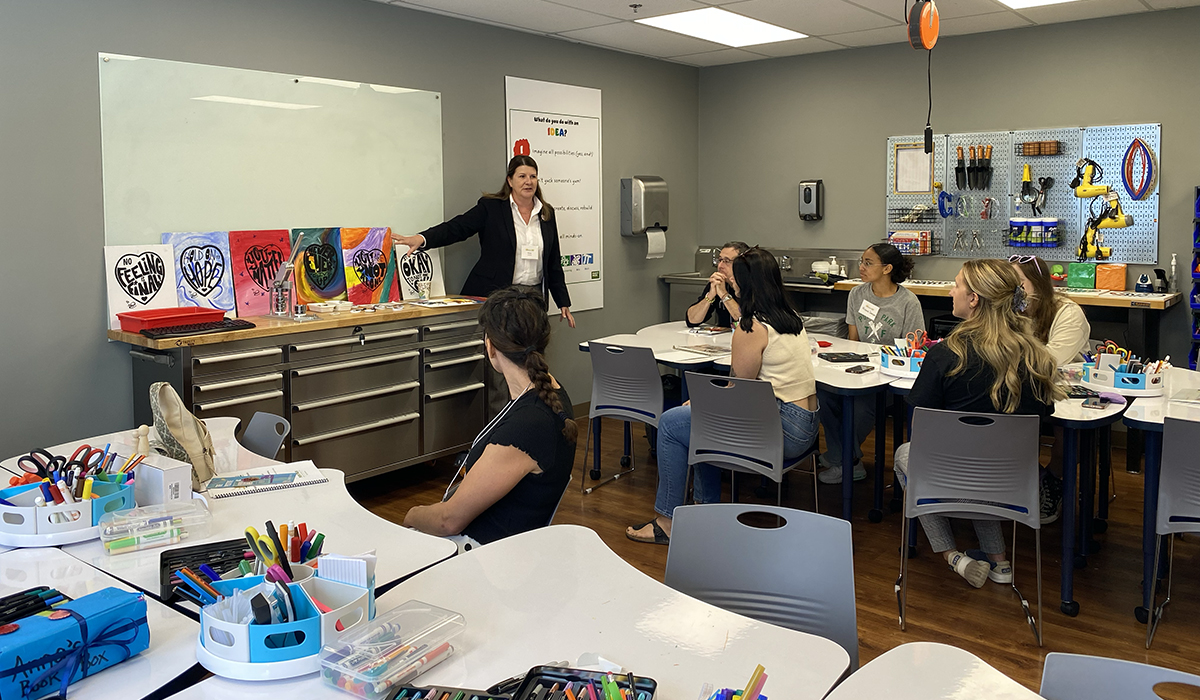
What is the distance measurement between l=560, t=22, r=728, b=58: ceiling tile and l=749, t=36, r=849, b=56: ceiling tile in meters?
0.38

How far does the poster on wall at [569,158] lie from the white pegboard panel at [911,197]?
7.25 feet

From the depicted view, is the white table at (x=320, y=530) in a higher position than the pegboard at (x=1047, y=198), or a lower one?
lower

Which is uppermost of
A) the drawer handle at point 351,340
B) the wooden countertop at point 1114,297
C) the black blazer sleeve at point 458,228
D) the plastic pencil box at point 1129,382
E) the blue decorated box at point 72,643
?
the black blazer sleeve at point 458,228

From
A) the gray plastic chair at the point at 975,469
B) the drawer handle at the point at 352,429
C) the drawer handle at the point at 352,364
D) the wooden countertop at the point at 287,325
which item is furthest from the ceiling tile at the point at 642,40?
the gray plastic chair at the point at 975,469

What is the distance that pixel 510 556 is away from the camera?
2041 millimetres

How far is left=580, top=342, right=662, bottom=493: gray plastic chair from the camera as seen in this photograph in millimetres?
4641

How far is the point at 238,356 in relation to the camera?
4195mm

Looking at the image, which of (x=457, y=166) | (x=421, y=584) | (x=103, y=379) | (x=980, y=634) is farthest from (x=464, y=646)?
(x=457, y=166)

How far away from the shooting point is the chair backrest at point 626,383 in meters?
4.64

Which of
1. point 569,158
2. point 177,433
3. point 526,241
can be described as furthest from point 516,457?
point 569,158

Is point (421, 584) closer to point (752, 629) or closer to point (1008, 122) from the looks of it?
point (752, 629)

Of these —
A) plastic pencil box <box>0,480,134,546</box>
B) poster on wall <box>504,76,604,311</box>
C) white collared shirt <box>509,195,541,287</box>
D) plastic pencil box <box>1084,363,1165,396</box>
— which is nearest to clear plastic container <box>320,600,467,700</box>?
plastic pencil box <box>0,480,134,546</box>

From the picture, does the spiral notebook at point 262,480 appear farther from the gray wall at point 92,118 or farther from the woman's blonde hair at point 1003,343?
the woman's blonde hair at point 1003,343

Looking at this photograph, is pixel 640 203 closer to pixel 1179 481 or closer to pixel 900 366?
pixel 900 366
